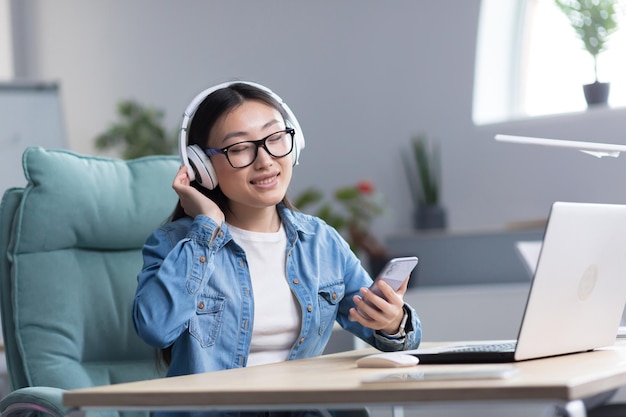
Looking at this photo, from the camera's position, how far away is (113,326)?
204cm

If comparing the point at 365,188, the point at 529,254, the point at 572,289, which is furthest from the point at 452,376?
the point at 365,188

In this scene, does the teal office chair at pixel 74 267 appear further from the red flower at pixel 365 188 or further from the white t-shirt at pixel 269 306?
the red flower at pixel 365 188

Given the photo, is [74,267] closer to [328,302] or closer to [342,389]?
[328,302]

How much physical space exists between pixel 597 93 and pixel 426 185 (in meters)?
0.88

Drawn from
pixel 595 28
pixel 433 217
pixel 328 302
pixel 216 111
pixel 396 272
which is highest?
pixel 595 28

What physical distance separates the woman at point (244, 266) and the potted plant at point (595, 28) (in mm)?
2599

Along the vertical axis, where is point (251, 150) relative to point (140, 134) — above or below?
above

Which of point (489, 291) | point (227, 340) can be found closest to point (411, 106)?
point (489, 291)

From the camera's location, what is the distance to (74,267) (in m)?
2.01

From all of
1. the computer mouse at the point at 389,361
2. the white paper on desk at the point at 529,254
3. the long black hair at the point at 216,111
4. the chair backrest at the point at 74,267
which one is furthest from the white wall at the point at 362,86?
the computer mouse at the point at 389,361

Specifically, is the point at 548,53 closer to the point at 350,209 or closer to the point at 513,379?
the point at 350,209

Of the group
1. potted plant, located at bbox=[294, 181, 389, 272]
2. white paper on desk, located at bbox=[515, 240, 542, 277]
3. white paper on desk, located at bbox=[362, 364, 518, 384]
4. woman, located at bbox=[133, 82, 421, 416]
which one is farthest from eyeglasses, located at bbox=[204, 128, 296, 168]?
potted plant, located at bbox=[294, 181, 389, 272]

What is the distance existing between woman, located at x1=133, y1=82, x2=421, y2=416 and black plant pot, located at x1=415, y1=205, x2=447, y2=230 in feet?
8.36

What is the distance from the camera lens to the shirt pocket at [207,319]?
160 cm
